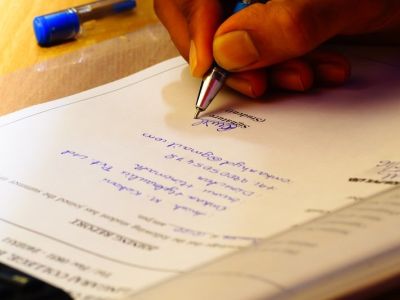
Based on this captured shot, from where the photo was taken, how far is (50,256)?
1.17 feet

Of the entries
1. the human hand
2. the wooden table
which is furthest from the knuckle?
the wooden table

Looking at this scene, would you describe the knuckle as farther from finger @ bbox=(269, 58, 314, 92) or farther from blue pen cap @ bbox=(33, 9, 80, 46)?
blue pen cap @ bbox=(33, 9, 80, 46)

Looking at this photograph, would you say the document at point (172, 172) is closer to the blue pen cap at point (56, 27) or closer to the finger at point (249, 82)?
the finger at point (249, 82)

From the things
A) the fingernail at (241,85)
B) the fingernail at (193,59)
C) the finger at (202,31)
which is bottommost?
the fingernail at (241,85)

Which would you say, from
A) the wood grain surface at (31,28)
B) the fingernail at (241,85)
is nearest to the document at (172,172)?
the fingernail at (241,85)

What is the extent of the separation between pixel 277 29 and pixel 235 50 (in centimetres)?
4

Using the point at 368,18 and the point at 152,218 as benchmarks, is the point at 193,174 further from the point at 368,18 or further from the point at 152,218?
the point at 368,18

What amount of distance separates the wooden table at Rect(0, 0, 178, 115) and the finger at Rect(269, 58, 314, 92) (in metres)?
0.13

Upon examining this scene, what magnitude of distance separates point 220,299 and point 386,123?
0.26 m

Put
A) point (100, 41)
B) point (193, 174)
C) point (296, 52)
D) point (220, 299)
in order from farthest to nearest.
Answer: point (100, 41)
point (296, 52)
point (193, 174)
point (220, 299)

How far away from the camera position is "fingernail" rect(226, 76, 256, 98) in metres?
0.57

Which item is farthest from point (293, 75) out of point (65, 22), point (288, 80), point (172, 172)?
point (65, 22)

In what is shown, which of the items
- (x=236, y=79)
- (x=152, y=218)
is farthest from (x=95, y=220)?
(x=236, y=79)

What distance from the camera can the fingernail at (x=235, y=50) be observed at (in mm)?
540
